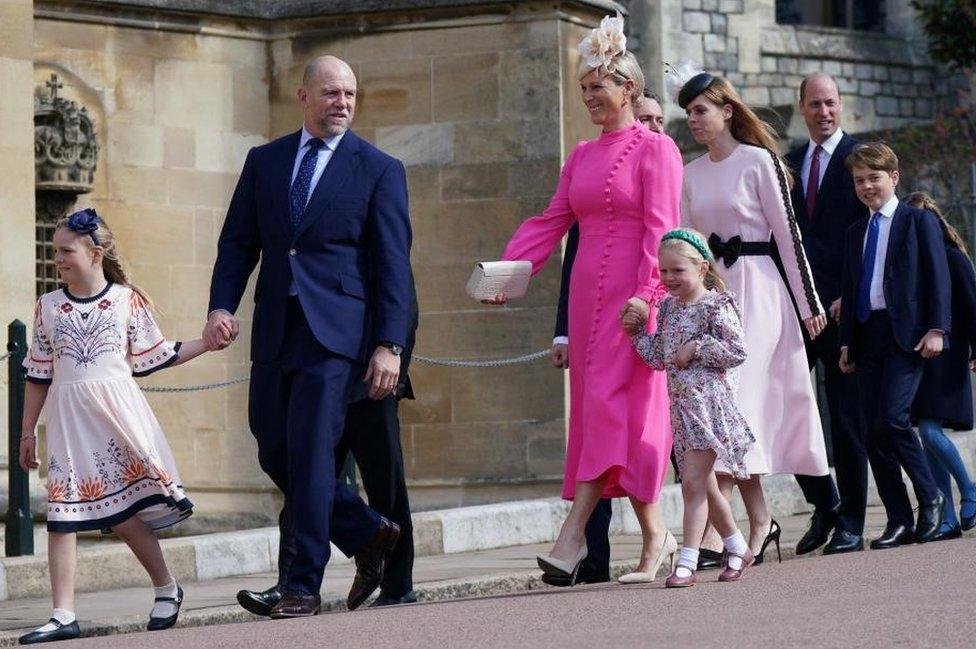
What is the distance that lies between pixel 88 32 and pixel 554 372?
3.19 metres

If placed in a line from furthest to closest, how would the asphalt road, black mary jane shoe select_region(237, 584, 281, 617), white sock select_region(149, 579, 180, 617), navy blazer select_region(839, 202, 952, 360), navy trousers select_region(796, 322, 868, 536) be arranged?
navy blazer select_region(839, 202, 952, 360) → navy trousers select_region(796, 322, 868, 536) → white sock select_region(149, 579, 180, 617) → black mary jane shoe select_region(237, 584, 281, 617) → the asphalt road

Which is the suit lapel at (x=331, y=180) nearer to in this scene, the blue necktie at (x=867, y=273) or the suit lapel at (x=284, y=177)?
the suit lapel at (x=284, y=177)

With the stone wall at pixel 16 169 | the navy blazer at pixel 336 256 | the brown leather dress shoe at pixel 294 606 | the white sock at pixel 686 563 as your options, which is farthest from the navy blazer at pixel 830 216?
the stone wall at pixel 16 169

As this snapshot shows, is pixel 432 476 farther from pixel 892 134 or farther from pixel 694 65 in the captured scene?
pixel 892 134

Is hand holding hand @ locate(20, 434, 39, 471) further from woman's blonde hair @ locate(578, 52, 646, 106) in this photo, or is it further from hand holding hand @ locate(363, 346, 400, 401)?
woman's blonde hair @ locate(578, 52, 646, 106)

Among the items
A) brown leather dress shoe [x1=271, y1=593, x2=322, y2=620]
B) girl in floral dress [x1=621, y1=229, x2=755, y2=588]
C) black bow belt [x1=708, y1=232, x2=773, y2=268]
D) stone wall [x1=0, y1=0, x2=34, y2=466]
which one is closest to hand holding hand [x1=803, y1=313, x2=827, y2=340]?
black bow belt [x1=708, y1=232, x2=773, y2=268]

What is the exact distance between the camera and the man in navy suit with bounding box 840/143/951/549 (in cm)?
1017

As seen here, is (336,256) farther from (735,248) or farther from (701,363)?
(735,248)

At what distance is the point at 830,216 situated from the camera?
414 inches

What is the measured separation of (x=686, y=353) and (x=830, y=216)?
7.25ft

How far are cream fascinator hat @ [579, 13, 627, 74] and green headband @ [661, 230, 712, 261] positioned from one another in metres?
0.69

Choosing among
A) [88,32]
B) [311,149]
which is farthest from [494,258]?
[311,149]

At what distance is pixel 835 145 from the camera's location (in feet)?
34.3

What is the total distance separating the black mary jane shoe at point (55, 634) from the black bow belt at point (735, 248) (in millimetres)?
A: 3011
